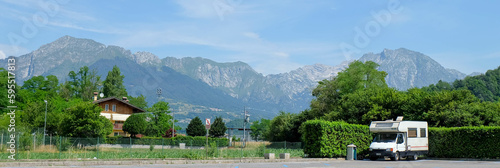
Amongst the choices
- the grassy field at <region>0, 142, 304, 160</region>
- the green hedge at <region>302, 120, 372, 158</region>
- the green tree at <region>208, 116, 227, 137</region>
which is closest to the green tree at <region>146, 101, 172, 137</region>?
the green tree at <region>208, 116, 227, 137</region>

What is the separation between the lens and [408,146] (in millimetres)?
30672

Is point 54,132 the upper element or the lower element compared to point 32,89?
lower

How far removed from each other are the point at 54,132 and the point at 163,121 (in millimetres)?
33844

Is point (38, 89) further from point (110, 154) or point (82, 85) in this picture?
point (110, 154)

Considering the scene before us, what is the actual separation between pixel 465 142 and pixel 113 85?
80.7 m

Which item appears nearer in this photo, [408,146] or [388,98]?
[408,146]

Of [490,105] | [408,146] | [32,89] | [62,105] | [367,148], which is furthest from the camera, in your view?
[32,89]

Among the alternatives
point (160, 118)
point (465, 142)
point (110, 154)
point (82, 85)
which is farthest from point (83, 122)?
point (82, 85)

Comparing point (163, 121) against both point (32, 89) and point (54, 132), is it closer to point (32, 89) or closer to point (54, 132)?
point (32, 89)

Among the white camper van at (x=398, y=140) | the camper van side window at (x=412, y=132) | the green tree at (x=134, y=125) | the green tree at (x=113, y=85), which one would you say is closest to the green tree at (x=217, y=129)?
the green tree at (x=134, y=125)

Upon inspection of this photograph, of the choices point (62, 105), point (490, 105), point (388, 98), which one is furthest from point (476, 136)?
point (62, 105)

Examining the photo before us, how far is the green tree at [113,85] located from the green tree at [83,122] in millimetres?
52378

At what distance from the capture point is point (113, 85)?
100 m

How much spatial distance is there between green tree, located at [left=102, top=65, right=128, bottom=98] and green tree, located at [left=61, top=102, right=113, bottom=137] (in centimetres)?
5238
